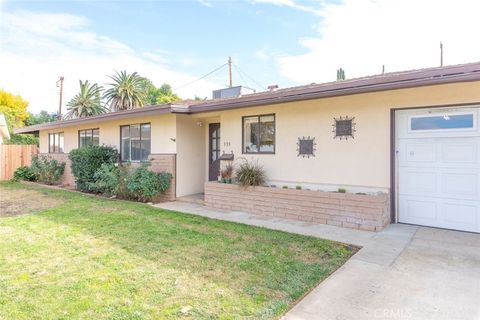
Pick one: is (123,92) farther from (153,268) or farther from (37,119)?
(153,268)

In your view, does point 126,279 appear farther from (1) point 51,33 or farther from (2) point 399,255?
(1) point 51,33

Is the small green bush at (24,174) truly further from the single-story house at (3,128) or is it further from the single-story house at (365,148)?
the single-story house at (365,148)

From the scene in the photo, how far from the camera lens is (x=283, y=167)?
7957 millimetres

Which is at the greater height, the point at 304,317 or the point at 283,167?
the point at 283,167

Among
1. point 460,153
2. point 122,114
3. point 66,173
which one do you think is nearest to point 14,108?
point 66,173

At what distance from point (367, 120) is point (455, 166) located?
6.00 feet

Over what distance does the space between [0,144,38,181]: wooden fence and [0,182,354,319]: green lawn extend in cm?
1186

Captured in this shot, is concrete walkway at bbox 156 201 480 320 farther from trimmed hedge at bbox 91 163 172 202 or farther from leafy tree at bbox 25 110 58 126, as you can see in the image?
leafy tree at bbox 25 110 58 126

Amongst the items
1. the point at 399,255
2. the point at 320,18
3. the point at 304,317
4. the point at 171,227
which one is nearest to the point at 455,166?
the point at 399,255

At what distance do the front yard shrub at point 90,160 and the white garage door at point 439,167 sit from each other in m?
9.63

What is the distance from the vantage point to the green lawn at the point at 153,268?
3.03 meters

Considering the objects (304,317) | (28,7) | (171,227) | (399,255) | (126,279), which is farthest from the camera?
(28,7)

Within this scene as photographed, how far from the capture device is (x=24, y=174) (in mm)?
15797

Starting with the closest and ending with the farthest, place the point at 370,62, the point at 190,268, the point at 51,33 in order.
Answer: the point at 190,268 < the point at 51,33 < the point at 370,62
